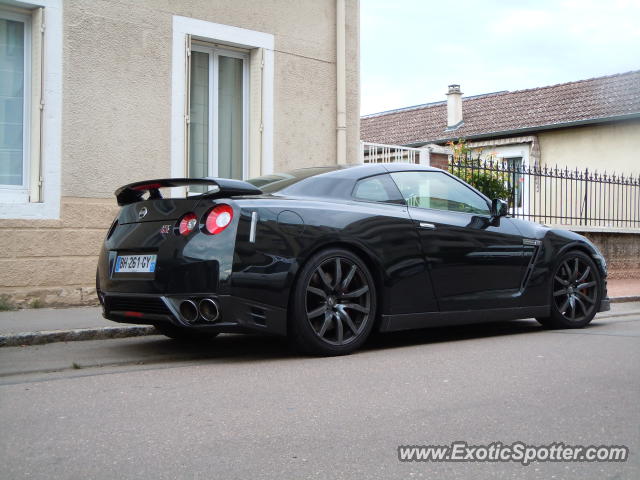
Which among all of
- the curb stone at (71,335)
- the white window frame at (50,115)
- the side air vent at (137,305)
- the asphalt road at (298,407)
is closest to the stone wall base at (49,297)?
the white window frame at (50,115)

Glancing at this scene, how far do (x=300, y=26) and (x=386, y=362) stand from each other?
696cm

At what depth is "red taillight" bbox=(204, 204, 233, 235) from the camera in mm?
5734

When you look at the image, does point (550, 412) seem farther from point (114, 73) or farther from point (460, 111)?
point (460, 111)

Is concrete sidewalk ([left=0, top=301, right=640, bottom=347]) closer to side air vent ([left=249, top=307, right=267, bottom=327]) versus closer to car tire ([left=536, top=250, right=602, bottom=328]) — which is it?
side air vent ([left=249, top=307, right=267, bottom=327])

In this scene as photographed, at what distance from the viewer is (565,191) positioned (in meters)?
16.7

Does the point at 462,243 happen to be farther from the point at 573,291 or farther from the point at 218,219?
the point at 218,219

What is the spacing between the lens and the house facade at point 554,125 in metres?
23.3

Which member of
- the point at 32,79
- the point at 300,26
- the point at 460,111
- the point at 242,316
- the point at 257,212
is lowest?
the point at 242,316

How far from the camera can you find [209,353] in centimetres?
645

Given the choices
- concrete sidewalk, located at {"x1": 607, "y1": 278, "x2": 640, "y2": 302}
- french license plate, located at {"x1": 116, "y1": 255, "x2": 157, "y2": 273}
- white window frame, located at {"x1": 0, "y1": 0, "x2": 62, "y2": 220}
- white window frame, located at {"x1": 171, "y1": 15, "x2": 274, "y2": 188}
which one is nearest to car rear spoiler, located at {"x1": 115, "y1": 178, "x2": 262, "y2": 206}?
french license plate, located at {"x1": 116, "y1": 255, "x2": 157, "y2": 273}

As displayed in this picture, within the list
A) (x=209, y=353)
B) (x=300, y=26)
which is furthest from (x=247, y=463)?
(x=300, y=26)

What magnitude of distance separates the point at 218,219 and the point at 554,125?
20.3 m

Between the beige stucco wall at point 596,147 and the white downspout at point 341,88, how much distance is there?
44.1ft

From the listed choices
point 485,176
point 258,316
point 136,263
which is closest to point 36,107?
point 136,263
